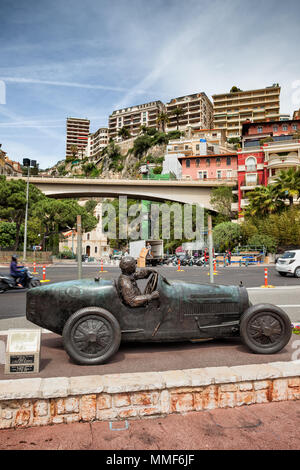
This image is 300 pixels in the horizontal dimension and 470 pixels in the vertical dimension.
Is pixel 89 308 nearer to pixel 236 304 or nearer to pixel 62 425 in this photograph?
pixel 62 425

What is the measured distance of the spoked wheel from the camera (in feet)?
14.7

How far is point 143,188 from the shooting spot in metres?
56.6

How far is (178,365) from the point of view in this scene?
13.3 ft

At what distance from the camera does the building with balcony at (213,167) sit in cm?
6191

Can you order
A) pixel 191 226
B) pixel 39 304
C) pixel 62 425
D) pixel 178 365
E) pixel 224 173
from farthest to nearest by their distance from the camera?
pixel 224 173
pixel 191 226
pixel 39 304
pixel 178 365
pixel 62 425

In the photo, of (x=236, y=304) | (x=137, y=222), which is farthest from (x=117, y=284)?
(x=137, y=222)

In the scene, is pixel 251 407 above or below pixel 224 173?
below

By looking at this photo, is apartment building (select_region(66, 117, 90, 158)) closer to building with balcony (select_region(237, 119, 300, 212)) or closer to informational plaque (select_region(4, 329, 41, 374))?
building with balcony (select_region(237, 119, 300, 212))

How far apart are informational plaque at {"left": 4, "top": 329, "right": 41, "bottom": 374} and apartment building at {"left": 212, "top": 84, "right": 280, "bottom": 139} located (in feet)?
362

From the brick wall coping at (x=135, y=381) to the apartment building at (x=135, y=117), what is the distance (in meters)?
135

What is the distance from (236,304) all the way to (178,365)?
1198 millimetres

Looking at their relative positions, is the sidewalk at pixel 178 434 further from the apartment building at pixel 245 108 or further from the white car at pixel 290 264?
the apartment building at pixel 245 108

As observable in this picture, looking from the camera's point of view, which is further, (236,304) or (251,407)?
(236,304)

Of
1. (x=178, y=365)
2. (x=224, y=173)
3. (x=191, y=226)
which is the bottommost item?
(x=178, y=365)
